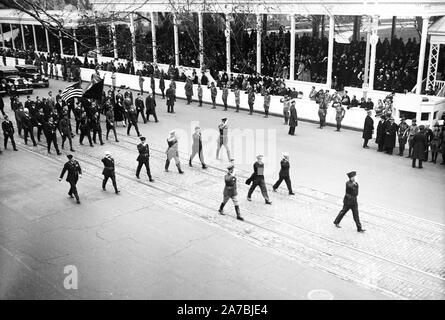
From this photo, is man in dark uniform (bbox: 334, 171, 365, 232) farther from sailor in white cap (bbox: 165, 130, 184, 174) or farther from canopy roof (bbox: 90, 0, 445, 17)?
canopy roof (bbox: 90, 0, 445, 17)

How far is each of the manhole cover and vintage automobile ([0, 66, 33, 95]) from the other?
2568 cm

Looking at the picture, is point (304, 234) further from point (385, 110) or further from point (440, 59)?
point (440, 59)

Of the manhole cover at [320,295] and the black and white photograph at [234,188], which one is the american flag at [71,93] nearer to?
the black and white photograph at [234,188]

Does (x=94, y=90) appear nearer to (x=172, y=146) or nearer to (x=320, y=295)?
(x=172, y=146)

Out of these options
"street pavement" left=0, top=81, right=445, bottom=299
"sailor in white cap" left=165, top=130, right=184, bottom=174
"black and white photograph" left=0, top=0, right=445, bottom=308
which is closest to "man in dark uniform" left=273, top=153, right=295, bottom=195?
"black and white photograph" left=0, top=0, right=445, bottom=308

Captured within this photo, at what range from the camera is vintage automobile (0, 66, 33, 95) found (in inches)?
1170

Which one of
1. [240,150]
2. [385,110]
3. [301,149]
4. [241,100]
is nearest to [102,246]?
[240,150]

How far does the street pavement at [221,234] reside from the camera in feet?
31.2

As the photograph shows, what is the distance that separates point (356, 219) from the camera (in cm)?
1159

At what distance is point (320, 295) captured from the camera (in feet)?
29.8

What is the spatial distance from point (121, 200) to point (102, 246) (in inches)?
112

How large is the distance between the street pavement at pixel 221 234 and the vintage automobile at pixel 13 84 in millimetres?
13764

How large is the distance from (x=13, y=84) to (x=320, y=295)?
26.2 metres

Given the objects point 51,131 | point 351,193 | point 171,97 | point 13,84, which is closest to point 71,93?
point 51,131
